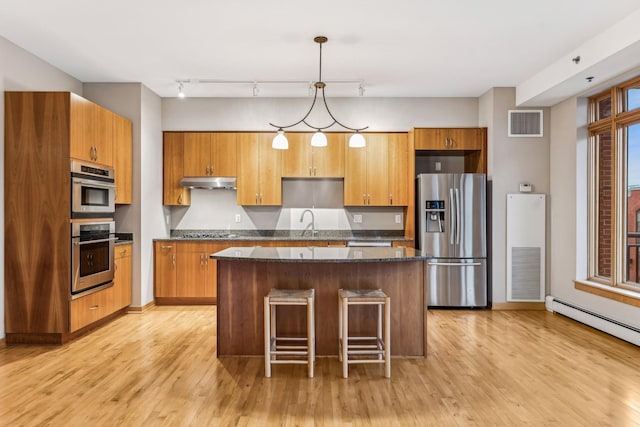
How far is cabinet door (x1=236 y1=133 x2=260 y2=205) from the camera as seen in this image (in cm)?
586

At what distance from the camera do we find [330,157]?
588 centimetres

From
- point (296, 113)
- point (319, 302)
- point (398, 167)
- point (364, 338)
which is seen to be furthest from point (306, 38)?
point (364, 338)

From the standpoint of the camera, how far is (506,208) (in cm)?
542

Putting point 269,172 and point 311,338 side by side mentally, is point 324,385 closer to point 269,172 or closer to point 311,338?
point 311,338

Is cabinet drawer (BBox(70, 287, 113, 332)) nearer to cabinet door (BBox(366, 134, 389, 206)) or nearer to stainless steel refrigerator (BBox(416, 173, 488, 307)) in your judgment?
cabinet door (BBox(366, 134, 389, 206))


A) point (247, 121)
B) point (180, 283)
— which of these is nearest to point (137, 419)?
point (180, 283)

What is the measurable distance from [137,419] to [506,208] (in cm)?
467

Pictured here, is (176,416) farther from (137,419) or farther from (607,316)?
(607,316)

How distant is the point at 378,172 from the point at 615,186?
8.85ft

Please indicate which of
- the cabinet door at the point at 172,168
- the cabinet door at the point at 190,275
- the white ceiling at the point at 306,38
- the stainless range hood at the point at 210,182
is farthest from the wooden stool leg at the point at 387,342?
the cabinet door at the point at 172,168

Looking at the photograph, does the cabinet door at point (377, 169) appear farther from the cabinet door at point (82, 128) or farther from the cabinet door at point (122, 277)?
the cabinet door at point (82, 128)

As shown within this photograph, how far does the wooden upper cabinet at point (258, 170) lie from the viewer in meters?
5.86

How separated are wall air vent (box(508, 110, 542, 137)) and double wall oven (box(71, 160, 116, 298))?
15.9 ft

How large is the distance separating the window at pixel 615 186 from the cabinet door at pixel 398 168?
2.16 meters
